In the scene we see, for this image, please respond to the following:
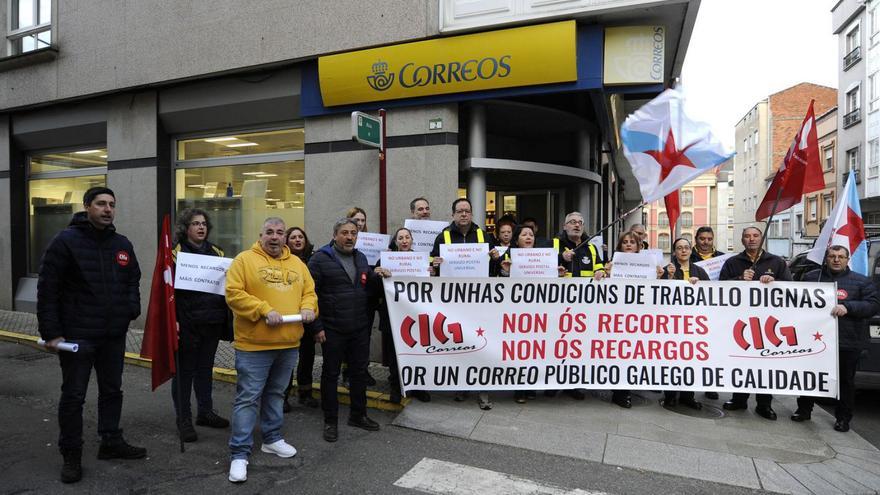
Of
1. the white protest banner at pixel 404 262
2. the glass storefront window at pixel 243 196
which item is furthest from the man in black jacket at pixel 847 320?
the glass storefront window at pixel 243 196

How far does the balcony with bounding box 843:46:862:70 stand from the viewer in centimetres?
3338

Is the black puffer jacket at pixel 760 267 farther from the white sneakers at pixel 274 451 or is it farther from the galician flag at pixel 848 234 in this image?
the white sneakers at pixel 274 451

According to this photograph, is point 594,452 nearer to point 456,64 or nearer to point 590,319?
point 590,319

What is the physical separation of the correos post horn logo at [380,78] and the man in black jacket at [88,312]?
4282 mm

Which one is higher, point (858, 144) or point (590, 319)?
point (858, 144)

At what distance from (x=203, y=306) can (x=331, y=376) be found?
1255mm

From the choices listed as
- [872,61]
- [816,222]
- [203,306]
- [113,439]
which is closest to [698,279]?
[203,306]

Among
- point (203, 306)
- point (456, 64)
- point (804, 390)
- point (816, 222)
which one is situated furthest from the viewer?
point (816, 222)

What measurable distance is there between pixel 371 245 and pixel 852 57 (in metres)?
40.5

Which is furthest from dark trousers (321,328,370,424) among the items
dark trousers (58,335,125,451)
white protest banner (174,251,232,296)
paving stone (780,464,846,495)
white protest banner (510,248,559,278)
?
paving stone (780,464,846,495)

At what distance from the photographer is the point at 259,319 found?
3949mm

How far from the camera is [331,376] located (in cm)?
478

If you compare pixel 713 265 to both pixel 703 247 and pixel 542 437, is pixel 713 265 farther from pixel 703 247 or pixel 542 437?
pixel 542 437

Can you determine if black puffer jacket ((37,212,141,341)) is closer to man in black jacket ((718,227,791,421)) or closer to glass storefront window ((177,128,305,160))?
glass storefront window ((177,128,305,160))
